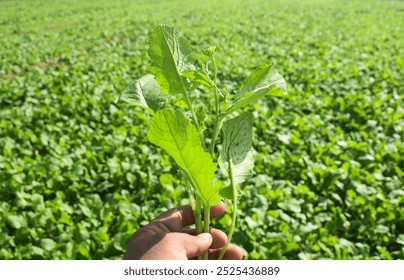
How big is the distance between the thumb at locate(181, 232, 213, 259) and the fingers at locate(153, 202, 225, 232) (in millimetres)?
260

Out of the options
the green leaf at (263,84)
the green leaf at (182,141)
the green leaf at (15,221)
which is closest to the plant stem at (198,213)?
the green leaf at (182,141)

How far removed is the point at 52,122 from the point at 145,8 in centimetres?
1724

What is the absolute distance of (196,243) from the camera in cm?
149

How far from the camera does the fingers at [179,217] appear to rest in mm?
1832

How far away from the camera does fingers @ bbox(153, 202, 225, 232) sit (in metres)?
1.83

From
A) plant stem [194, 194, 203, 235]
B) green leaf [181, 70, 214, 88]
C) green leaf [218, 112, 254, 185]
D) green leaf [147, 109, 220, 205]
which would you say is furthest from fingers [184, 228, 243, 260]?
green leaf [181, 70, 214, 88]

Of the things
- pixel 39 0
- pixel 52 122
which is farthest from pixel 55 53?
pixel 39 0

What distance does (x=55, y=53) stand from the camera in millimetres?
10164

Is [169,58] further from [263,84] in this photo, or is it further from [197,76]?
[263,84]

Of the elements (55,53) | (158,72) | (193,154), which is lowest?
(55,53)

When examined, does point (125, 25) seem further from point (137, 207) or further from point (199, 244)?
point (199, 244)

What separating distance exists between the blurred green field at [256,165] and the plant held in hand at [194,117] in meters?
0.22

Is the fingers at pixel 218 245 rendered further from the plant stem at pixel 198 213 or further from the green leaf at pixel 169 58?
the green leaf at pixel 169 58

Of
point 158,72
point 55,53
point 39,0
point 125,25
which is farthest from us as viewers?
point 39,0
